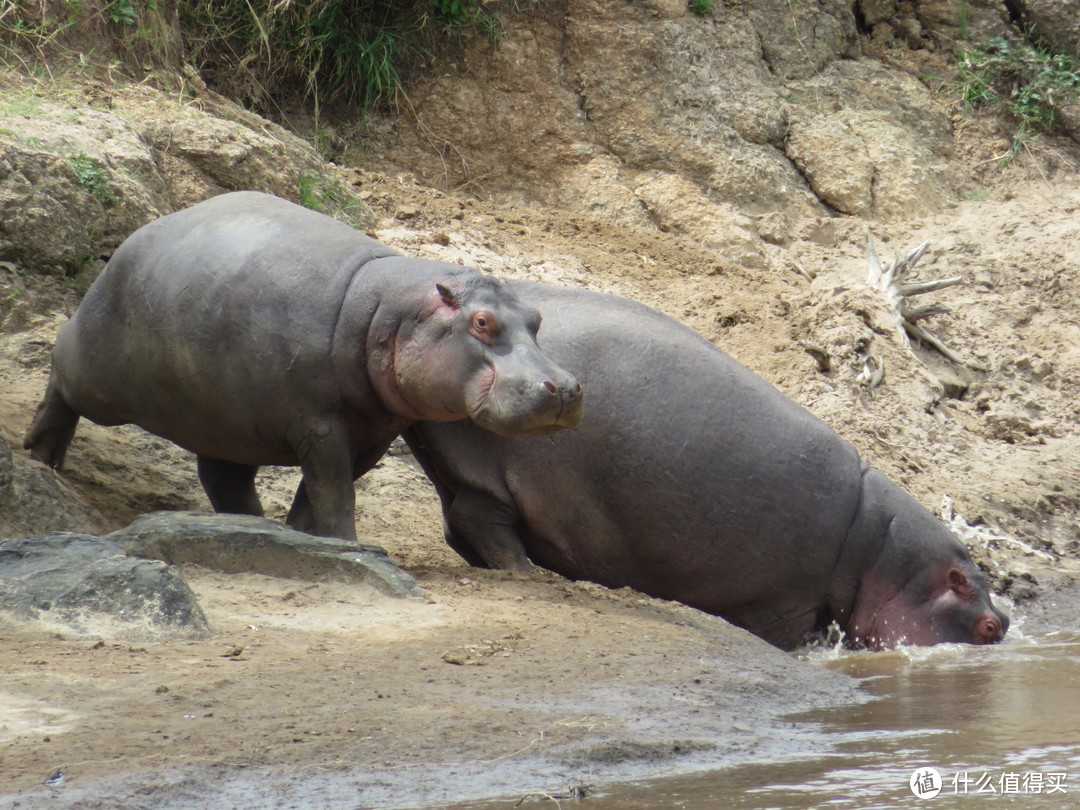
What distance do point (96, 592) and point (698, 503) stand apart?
2555mm

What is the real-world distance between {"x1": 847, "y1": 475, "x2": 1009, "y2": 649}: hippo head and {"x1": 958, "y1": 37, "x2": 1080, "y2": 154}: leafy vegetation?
20.7 ft

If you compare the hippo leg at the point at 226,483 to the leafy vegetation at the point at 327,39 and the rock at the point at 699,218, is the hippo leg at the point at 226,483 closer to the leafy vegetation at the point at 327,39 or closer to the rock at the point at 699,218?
the leafy vegetation at the point at 327,39

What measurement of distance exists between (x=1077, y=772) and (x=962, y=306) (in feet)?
22.6

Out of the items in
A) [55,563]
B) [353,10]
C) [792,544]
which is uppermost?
[353,10]

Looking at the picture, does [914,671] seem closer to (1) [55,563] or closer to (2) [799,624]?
(2) [799,624]

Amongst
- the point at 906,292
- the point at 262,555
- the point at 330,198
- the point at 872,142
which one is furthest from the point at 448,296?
the point at 872,142

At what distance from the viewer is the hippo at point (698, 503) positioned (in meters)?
5.92

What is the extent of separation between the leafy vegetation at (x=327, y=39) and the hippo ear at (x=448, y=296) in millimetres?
4574

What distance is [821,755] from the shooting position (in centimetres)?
378

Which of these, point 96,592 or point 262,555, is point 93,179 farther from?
point 96,592

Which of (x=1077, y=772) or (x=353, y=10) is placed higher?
(x=353, y=10)

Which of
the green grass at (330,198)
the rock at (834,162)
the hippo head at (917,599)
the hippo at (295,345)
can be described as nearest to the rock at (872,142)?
the rock at (834,162)

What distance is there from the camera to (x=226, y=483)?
617 cm

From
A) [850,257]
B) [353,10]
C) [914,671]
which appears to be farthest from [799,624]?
[353,10]
